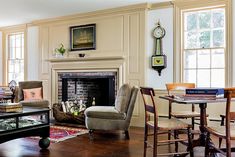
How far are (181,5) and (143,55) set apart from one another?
1194 mm

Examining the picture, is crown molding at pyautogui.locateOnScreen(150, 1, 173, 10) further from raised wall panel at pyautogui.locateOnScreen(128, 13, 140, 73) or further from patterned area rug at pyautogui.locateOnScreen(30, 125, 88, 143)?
patterned area rug at pyautogui.locateOnScreen(30, 125, 88, 143)

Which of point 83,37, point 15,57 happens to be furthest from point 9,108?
point 15,57

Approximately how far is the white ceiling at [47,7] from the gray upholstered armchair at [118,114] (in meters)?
1.92

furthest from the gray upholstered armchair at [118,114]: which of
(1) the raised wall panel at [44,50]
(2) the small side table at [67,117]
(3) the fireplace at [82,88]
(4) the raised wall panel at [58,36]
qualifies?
(1) the raised wall panel at [44,50]

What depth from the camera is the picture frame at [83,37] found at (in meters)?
6.09

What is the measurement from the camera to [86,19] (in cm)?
618

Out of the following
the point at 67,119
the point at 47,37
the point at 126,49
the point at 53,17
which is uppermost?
the point at 53,17

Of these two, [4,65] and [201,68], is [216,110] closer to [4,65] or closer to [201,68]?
[201,68]

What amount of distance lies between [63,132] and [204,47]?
3012 mm

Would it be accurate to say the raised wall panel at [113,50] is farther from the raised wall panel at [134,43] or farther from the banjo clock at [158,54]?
the banjo clock at [158,54]

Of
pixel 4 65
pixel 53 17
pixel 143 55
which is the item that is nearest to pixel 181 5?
pixel 143 55

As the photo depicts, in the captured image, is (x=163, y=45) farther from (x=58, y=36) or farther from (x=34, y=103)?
(x=34, y=103)

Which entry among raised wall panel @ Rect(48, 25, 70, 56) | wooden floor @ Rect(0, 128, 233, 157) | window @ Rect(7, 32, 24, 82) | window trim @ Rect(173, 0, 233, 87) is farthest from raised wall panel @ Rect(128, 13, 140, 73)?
window @ Rect(7, 32, 24, 82)

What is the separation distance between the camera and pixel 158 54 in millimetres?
5312
